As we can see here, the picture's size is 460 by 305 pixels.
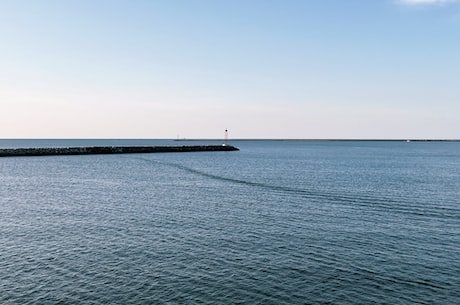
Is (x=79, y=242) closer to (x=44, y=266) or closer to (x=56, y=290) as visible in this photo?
(x=44, y=266)

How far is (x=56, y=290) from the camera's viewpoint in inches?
928

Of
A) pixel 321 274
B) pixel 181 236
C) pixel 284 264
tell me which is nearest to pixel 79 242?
pixel 181 236

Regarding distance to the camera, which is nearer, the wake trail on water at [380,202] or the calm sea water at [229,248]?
the calm sea water at [229,248]

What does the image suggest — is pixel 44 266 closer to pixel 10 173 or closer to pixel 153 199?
pixel 153 199

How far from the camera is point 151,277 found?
25828 millimetres

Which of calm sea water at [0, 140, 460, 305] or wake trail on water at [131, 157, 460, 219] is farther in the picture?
wake trail on water at [131, 157, 460, 219]

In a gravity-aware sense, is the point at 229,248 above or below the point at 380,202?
above

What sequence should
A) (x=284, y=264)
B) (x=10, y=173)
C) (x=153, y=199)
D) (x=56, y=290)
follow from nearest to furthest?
(x=56, y=290) < (x=284, y=264) < (x=153, y=199) < (x=10, y=173)

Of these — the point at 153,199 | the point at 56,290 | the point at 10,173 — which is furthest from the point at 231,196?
the point at 10,173

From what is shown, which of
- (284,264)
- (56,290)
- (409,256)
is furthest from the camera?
(409,256)

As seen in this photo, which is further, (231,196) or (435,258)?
(231,196)

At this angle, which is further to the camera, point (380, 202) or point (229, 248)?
point (380, 202)

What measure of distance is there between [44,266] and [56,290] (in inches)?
186

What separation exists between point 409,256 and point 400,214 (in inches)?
684
